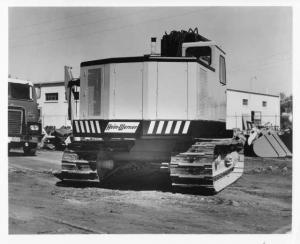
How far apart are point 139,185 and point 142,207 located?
1.82m

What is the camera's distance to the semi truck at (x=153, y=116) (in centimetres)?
745

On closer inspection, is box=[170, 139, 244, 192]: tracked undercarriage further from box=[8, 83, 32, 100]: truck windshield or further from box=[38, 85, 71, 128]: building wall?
box=[38, 85, 71, 128]: building wall

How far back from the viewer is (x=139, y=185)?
8547 millimetres

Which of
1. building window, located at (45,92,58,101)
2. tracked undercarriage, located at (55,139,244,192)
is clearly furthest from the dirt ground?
building window, located at (45,92,58,101)

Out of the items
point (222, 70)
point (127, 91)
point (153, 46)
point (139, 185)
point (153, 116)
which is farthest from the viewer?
point (222, 70)

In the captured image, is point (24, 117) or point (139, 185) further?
→ point (24, 117)

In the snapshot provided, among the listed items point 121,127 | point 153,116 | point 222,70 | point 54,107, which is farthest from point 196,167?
point 54,107

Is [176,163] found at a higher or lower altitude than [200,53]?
lower

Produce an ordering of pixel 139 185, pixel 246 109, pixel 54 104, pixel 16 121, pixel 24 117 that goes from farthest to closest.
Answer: pixel 246 109, pixel 54 104, pixel 24 117, pixel 16 121, pixel 139 185

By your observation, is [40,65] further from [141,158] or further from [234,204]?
[234,204]

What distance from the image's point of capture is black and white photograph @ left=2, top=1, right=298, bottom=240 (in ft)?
21.7

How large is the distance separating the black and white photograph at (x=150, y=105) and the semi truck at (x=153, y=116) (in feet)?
0.06

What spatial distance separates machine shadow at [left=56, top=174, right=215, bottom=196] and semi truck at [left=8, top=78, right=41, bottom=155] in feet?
16.3

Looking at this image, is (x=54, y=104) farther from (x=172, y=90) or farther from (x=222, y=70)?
(x=172, y=90)
